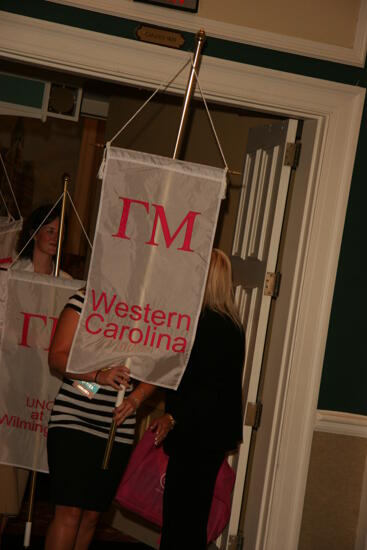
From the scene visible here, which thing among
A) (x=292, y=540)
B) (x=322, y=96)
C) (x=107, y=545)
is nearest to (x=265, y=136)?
(x=322, y=96)

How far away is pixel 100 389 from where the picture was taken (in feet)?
10.9

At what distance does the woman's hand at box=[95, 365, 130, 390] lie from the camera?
3.14m

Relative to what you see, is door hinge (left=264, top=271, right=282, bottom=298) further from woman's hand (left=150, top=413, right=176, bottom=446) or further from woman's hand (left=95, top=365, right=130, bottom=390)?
woman's hand (left=95, top=365, right=130, bottom=390)

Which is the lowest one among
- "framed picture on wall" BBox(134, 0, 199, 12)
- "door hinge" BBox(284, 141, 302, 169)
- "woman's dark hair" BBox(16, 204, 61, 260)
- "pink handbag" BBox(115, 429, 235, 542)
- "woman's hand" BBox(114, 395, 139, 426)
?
"pink handbag" BBox(115, 429, 235, 542)

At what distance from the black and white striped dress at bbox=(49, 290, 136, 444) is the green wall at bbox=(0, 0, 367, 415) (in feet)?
3.40

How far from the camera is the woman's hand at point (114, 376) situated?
314 centimetres

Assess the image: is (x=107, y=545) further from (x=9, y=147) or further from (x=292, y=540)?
(x=9, y=147)

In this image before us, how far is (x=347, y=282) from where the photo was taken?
12.3 ft

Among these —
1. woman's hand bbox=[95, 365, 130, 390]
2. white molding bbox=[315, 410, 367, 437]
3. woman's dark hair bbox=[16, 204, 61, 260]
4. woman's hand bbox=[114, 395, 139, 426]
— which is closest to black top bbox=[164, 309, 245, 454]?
woman's hand bbox=[114, 395, 139, 426]

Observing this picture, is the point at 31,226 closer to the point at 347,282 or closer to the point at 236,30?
the point at 236,30

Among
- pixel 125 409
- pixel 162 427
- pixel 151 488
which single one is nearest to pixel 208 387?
pixel 162 427

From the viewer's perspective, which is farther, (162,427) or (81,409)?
(162,427)

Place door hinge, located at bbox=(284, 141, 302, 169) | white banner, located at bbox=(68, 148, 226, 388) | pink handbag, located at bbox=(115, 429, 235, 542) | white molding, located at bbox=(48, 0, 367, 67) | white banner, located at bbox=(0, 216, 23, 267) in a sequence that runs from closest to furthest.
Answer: white banner, located at bbox=(68, 148, 226, 388), white molding, located at bbox=(48, 0, 367, 67), pink handbag, located at bbox=(115, 429, 235, 542), door hinge, located at bbox=(284, 141, 302, 169), white banner, located at bbox=(0, 216, 23, 267)

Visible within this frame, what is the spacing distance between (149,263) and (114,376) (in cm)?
45
